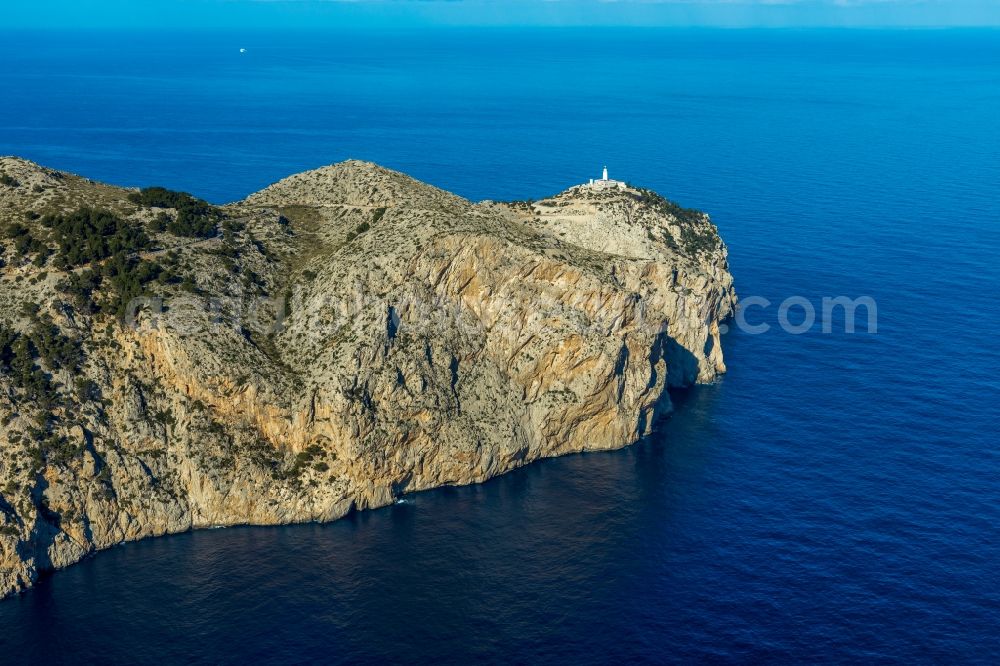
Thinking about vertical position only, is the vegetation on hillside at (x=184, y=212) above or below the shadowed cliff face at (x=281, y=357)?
above

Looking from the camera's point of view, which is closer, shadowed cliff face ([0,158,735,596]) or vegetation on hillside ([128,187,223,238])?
shadowed cliff face ([0,158,735,596])

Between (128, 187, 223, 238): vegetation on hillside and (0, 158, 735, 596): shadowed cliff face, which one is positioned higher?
(128, 187, 223, 238): vegetation on hillside

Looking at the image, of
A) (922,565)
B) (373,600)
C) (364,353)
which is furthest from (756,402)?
(373,600)

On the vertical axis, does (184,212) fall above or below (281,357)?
above

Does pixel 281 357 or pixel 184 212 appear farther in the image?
pixel 184 212

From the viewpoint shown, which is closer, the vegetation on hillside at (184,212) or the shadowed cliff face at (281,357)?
the shadowed cliff face at (281,357)

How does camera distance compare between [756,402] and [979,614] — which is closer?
[979,614]

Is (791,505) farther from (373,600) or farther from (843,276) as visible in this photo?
(843,276)

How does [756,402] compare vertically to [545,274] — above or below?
below
